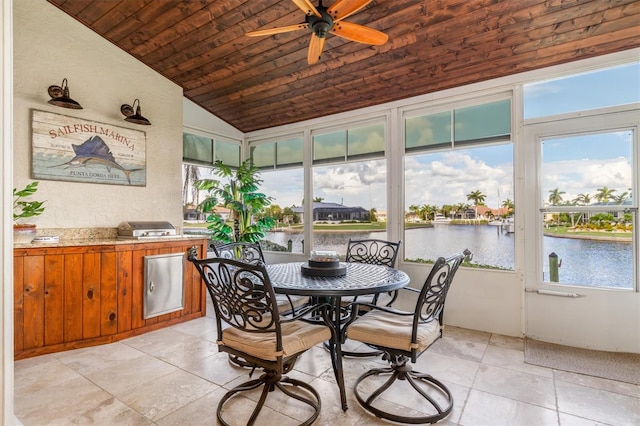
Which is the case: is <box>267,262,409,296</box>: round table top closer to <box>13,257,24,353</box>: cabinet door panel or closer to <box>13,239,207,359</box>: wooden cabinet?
<box>13,239,207,359</box>: wooden cabinet

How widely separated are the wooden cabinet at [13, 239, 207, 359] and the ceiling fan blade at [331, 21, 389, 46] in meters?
2.79

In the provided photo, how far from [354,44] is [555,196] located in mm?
2483

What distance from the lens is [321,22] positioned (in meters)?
2.24

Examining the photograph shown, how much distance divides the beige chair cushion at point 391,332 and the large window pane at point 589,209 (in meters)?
1.88

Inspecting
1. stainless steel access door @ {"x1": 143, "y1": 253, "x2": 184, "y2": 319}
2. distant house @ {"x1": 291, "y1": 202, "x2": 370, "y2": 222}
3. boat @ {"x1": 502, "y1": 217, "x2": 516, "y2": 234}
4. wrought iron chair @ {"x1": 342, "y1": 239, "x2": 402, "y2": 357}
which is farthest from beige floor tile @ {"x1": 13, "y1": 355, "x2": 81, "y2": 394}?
boat @ {"x1": 502, "y1": 217, "x2": 516, "y2": 234}

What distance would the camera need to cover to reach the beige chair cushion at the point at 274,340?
6.07 ft

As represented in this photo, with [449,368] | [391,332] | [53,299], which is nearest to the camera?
[391,332]

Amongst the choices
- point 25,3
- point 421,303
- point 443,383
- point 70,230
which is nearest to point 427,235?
point 443,383

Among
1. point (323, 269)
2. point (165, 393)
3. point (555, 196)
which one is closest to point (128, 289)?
point (165, 393)

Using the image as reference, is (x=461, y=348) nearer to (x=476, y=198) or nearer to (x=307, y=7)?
(x=476, y=198)

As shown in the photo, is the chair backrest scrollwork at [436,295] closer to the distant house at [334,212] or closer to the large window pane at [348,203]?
the large window pane at [348,203]

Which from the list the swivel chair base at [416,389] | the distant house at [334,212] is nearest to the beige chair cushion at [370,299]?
the swivel chair base at [416,389]

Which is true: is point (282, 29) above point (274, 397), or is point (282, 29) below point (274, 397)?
Result: above

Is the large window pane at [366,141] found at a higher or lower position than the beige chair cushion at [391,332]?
higher
